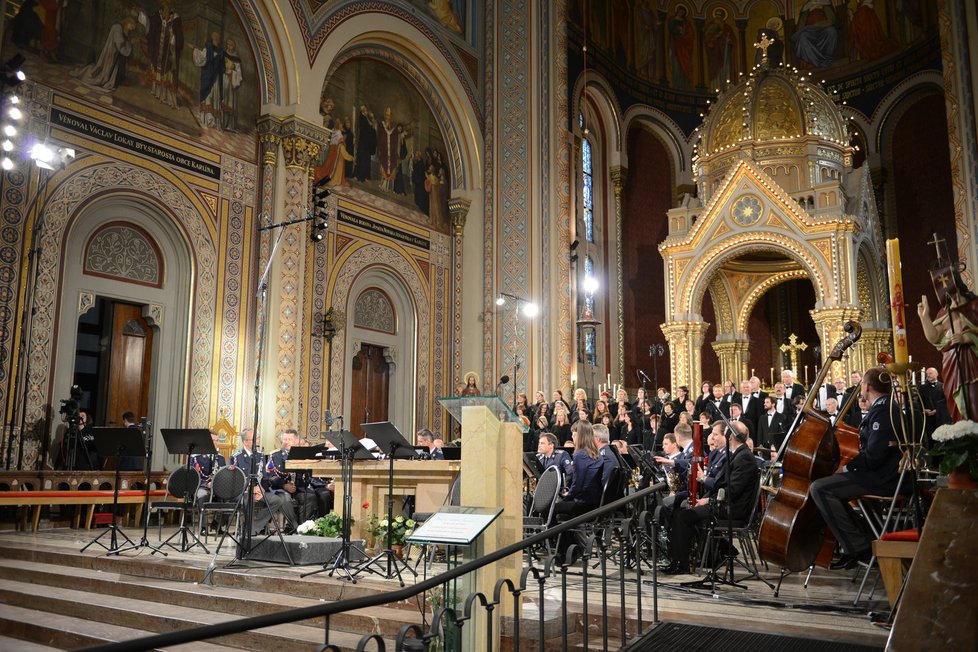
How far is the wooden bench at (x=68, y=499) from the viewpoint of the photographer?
9.39 m

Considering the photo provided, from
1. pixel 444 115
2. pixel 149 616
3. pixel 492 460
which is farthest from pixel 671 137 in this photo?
pixel 149 616

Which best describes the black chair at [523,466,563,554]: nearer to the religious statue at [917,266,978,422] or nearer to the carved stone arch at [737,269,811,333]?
the religious statue at [917,266,978,422]

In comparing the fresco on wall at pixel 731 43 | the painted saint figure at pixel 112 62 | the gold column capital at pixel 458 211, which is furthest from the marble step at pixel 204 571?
the fresco on wall at pixel 731 43

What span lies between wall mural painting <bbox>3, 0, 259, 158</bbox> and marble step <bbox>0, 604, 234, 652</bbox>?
7.71 m

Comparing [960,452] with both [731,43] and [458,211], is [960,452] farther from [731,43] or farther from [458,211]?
[731,43]

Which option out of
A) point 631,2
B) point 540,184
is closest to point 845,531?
point 540,184

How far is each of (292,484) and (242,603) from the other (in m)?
4.39

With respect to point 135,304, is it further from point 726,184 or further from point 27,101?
point 726,184

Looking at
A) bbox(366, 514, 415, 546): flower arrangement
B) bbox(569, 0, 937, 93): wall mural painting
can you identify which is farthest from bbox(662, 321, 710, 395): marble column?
bbox(366, 514, 415, 546): flower arrangement

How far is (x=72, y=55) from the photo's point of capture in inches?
453

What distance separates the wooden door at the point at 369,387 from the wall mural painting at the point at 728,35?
10.2 metres

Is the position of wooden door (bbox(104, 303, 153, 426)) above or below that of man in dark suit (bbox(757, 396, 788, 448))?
above

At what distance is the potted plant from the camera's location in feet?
14.8

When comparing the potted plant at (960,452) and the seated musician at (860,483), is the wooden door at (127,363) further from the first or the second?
the potted plant at (960,452)
